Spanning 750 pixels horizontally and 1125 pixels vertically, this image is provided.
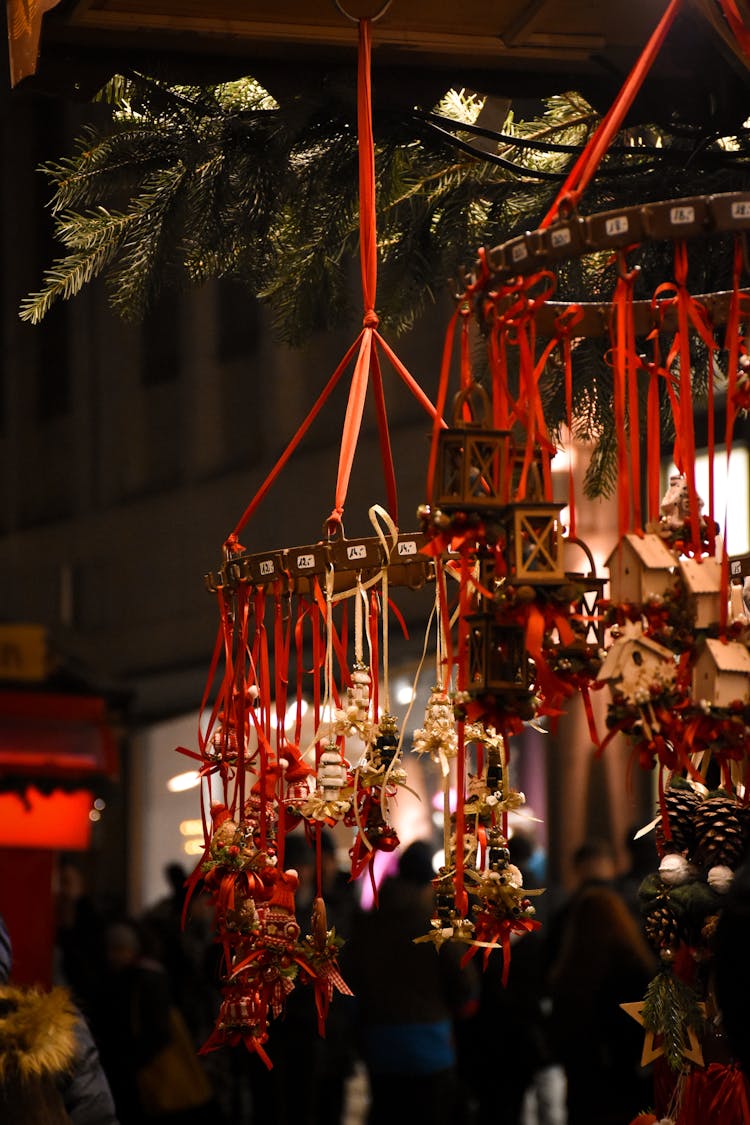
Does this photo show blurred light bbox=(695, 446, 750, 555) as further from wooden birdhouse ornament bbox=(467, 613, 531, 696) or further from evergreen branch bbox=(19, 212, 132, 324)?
wooden birdhouse ornament bbox=(467, 613, 531, 696)

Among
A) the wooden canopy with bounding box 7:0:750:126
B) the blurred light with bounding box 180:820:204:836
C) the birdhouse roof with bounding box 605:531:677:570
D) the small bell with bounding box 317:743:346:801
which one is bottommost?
the small bell with bounding box 317:743:346:801

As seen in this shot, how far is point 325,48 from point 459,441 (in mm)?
1108

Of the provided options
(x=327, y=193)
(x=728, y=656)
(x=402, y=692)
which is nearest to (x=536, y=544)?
(x=728, y=656)

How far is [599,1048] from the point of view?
16.5 ft

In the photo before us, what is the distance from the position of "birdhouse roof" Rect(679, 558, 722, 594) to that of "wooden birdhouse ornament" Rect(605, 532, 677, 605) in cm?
2

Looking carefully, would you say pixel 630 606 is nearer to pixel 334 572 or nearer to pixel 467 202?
pixel 334 572

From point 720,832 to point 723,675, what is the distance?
31 cm

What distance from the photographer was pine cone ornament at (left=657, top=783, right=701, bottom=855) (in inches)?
69.1

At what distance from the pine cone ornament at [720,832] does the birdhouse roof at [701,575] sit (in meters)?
0.31

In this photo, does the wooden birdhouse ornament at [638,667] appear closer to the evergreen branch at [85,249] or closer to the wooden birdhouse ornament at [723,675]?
the wooden birdhouse ornament at [723,675]

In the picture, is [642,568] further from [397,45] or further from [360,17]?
[397,45]

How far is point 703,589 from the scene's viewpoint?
152 cm

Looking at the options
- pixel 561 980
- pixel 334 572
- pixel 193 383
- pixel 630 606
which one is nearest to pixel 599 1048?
pixel 561 980

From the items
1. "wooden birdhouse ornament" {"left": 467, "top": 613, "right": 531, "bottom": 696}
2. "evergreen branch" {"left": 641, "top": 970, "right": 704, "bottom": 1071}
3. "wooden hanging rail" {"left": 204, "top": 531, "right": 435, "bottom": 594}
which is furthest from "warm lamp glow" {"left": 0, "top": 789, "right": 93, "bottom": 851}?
"wooden birdhouse ornament" {"left": 467, "top": 613, "right": 531, "bottom": 696}
